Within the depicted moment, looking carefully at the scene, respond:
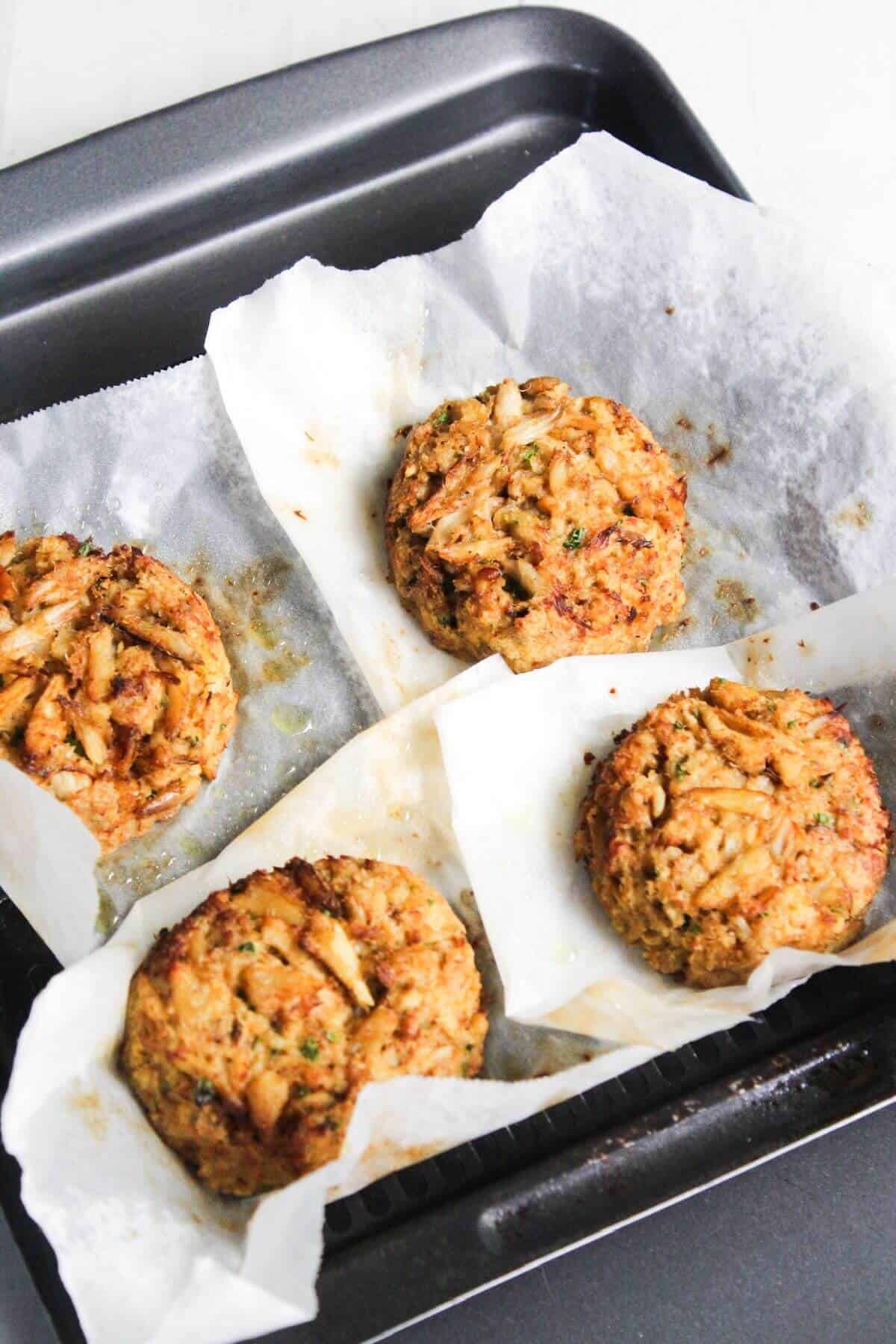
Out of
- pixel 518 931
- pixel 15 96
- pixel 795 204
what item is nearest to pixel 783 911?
pixel 518 931

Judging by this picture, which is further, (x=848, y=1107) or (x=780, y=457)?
(x=780, y=457)

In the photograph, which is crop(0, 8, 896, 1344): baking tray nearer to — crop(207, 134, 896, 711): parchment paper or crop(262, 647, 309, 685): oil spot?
crop(207, 134, 896, 711): parchment paper

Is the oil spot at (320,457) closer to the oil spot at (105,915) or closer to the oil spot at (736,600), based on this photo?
the oil spot at (736,600)

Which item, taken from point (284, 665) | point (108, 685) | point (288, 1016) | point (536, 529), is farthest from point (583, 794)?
point (108, 685)

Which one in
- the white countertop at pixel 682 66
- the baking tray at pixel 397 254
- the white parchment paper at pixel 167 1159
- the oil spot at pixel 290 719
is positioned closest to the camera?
the white parchment paper at pixel 167 1159

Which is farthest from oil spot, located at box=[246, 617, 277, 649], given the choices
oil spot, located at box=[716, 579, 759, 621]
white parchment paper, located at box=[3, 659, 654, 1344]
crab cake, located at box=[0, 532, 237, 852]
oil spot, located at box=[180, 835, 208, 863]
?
oil spot, located at box=[716, 579, 759, 621]

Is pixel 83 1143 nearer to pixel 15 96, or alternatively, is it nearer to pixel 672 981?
pixel 672 981

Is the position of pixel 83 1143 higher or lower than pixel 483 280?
lower

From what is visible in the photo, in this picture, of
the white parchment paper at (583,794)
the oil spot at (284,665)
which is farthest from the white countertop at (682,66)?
the oil spot at (284,665)
